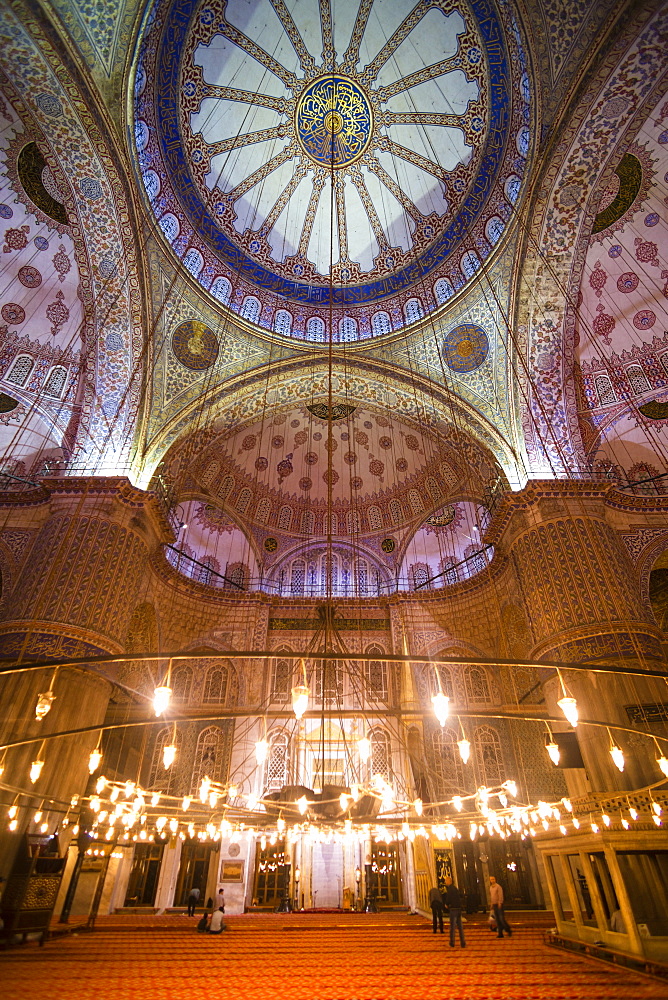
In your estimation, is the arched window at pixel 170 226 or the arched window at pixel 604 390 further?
the arched window at pixel 604 390

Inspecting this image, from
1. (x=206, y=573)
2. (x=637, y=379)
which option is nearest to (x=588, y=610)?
(x=637, y=379)

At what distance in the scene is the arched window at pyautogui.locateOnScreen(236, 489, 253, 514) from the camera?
47.4 ft

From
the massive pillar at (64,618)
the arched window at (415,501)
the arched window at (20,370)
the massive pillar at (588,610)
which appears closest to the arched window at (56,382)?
the arched window at (20,370)

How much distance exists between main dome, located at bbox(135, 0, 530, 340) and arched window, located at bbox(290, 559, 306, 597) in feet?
21.1

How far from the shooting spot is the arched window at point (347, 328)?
12102 mm

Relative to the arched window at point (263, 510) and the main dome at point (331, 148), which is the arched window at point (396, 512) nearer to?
the arched window at point (263, 510)

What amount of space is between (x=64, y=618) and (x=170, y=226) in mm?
7856

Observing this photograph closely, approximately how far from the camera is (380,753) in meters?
12.4

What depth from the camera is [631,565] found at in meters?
9.45

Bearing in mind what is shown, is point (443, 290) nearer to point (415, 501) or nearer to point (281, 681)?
point (415, 501)

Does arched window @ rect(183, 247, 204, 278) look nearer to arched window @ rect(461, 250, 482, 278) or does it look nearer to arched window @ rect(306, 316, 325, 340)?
arched window @ rect(306, 316, 325, 340)

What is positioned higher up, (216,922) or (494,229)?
(494,229)

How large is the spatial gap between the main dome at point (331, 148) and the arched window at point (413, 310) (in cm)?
4

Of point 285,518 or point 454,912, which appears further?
point 285,518
